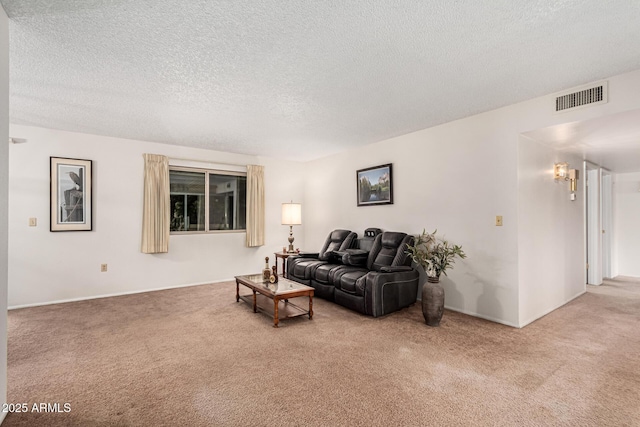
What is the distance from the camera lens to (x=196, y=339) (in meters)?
3.18

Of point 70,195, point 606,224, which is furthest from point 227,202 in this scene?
point 606,224

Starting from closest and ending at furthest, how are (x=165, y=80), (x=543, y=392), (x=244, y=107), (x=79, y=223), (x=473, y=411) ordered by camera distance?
(x=473, y=411), (x=543, y=392), (x=165, y=80), (x=244, y=107), (x=79, y=223)

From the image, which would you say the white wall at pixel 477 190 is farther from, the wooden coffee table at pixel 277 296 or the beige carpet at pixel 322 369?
the wooden coffee table at pixel 277 296

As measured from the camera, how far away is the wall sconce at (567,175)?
14.0 feet

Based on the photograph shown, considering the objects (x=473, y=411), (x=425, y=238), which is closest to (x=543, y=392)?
(x=473, y=411)

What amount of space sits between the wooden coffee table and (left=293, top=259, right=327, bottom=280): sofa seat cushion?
2.34 feet

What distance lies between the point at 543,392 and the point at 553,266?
2.58 m

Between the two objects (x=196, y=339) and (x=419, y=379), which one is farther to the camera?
(x=196, y=339)


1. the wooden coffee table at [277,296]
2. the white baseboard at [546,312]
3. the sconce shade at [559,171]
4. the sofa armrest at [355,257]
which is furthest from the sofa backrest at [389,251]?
the sconce shade at [559,171]

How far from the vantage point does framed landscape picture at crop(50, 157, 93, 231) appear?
4609mm

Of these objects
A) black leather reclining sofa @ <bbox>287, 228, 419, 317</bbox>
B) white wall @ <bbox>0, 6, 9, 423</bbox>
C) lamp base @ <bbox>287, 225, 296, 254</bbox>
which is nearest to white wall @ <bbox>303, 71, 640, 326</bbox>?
black leather reclining sofa @ <bbox>287, 228, 419, 317</bbox>

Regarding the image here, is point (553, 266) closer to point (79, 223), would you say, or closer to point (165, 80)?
point (165, 80)

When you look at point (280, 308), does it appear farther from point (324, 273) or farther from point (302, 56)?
point (302, 56)

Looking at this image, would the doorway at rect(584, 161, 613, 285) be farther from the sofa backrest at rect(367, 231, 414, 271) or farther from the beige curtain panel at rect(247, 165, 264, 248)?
the beige curtain panel at rect(247, 165, 264, 248)
